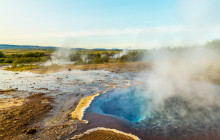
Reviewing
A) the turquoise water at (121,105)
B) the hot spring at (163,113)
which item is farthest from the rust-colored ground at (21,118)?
the turquoise water at (121,105)

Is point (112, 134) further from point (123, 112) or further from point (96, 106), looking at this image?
point (96, 106)

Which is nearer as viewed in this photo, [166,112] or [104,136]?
[104,136]

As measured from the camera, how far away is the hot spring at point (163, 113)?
289 inches

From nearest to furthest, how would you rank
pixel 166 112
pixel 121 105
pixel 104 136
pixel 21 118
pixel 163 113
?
pixel 104 136 < pixel 21 118 < pixel 163 113 < pixel 166 112 < pixel 121 105

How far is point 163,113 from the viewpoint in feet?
30.3

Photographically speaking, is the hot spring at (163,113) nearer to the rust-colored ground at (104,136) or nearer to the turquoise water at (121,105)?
the turquoise water at (121,105)

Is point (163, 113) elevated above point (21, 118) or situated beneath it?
elevated above

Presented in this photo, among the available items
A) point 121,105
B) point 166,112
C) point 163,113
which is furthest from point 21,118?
point 166,112

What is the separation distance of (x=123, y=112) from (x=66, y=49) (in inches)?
2431

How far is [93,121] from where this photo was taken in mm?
8109

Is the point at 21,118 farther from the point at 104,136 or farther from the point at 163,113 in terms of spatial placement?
the point at 163,113

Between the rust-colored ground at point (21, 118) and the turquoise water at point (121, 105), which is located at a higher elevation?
the turquoise water at point (121, 105)

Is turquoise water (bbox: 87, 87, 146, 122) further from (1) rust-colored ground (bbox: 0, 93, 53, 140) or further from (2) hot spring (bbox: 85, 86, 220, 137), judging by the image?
(1) rust-colored ground (bbox: 0, 93, 53, 140)

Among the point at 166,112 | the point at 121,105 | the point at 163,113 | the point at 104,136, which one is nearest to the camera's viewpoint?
the point at 104,136
